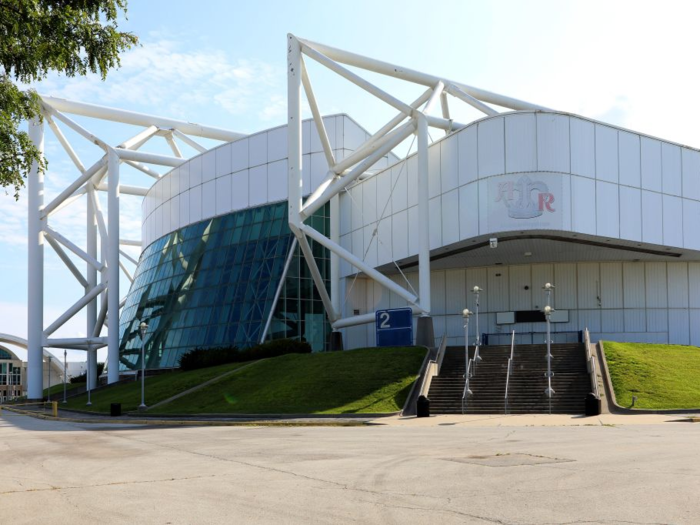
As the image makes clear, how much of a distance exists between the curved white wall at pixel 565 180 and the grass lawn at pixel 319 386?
8682 millimetres

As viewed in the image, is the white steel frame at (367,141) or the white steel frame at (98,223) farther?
the white steel frame at (98,223)

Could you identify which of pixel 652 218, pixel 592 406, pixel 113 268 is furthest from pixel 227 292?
pixel 592 406

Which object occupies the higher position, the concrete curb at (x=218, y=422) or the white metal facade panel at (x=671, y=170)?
the white metal facade panel at (x=671, y=170)

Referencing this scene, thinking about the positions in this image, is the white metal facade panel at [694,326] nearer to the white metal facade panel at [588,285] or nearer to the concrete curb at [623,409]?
the white metal facade panel at [588,285]

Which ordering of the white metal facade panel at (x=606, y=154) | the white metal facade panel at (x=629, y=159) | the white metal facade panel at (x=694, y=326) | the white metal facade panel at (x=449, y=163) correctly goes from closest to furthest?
the white metal facade panel at (x=606, y=154) < the white metal facade panel at (x=629, y=159) < the white metal facade panel at (x=449, y=163) < the white metal facade panel at (x=694, y=326)

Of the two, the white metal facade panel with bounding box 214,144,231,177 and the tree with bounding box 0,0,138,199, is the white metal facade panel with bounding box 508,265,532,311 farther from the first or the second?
the tree with bounding box 0,0,138,199

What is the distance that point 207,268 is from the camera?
64375mm

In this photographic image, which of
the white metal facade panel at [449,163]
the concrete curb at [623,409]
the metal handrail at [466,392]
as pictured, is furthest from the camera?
the white metal facade panel at [449,163]

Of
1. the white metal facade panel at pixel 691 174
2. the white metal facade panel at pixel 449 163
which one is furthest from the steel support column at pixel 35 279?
the white metal facade panel at pixel 691 174

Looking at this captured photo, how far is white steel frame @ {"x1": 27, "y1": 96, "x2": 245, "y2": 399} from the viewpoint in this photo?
6481 centimetres

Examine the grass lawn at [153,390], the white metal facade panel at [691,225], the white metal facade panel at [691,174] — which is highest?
the white metal facade panel at [691,174]

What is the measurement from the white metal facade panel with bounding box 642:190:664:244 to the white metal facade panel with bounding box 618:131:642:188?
1.07m

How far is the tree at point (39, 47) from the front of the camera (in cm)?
1460

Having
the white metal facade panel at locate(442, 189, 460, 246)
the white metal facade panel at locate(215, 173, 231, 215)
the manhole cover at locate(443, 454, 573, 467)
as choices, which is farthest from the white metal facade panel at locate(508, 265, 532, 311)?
the manhole cover at locate(443, 454, 573, 467)
